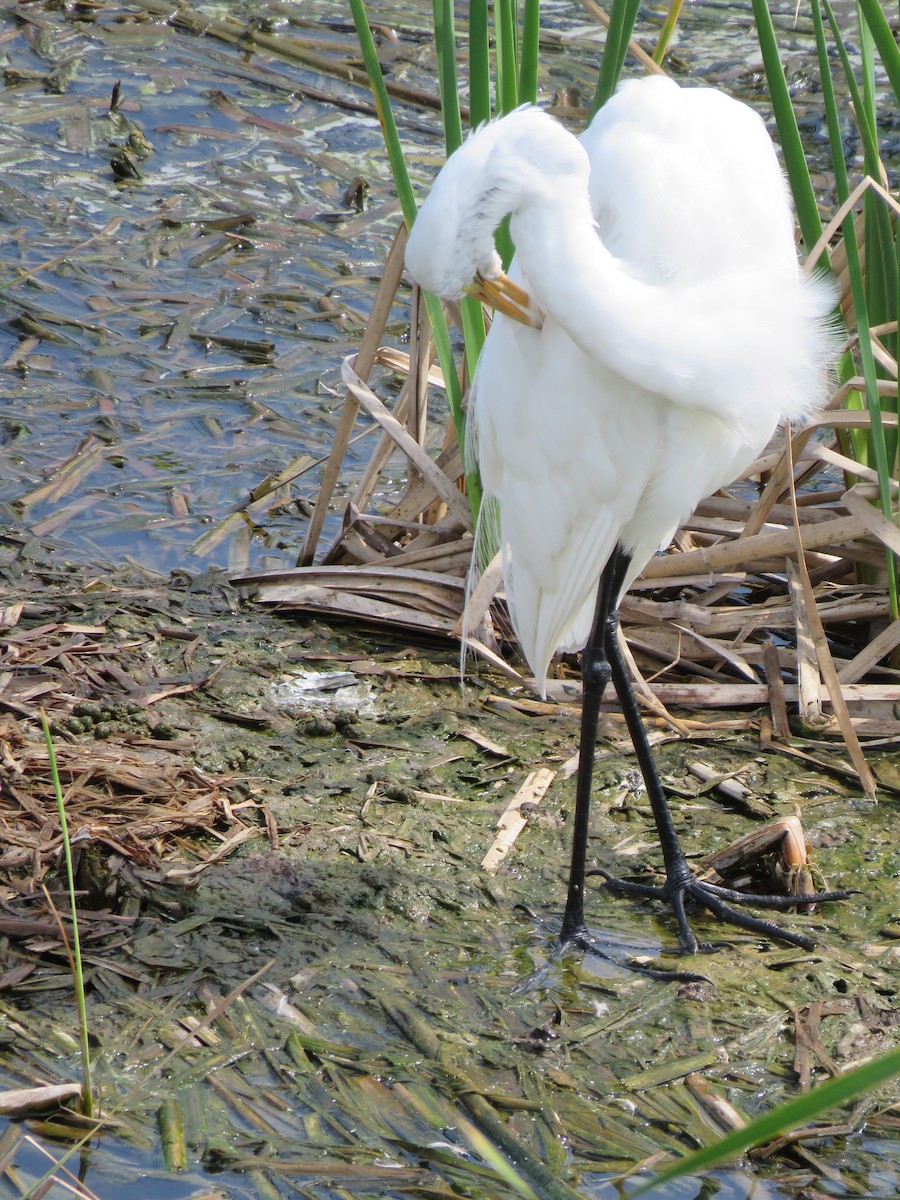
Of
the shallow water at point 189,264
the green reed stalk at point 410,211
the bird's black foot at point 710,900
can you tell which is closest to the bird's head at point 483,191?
the green reed stalk at point 410,211

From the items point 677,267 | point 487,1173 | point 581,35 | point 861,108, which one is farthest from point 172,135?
point 487,1173

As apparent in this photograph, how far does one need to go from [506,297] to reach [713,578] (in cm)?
158

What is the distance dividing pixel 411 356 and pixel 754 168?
130 centimetres

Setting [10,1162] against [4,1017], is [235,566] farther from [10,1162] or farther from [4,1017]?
[10,1162]

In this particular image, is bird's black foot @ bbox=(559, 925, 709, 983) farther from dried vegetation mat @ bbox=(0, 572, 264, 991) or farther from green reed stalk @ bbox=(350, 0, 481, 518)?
green reed stalk @ bbox=(350, 0, 481, 518)

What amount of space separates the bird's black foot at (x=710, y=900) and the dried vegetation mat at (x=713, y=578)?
19.0 inches

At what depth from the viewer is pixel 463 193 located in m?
2.14

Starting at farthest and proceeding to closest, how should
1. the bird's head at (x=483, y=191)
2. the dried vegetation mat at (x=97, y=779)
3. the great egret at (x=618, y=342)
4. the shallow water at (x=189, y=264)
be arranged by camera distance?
1. the shallow water at (x=189, y=264)
2. the dried vegetation mat at (x=97, y=779)
3. the great egret at (x=618, y=342)
4. the bird's head at (x=483, y=191)

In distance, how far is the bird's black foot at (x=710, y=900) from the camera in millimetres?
2842

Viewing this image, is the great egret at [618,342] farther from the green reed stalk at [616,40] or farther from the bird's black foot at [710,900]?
the green reed stalk at [616,40]

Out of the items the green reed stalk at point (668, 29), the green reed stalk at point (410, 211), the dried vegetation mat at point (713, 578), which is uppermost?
the green reed stalk at point (668, 29)

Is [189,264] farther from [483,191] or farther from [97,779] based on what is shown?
[483,191]

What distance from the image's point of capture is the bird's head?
84.1 inches

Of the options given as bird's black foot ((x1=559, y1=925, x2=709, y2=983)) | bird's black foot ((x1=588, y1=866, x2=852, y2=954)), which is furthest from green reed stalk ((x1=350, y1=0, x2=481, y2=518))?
bird's black foot ((x1=559, y1=925, x2=709, y2=983))
